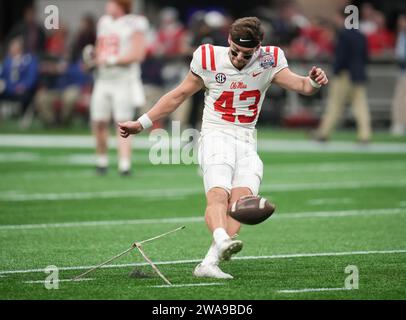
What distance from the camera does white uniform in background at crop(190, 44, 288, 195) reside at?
868 centimetres

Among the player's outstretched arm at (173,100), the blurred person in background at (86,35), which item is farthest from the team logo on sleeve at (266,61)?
the blurred person in background at (86,35)

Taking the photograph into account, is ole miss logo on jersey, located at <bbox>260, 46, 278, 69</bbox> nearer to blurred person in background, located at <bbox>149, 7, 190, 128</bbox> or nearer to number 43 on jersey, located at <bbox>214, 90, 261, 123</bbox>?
number 43 on jersey, located at <bbox>214, 90, 261, 123</bbox>

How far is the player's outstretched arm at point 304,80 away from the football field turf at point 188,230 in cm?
131

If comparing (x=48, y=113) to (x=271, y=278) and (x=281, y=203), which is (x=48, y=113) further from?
(x=271, y=278)

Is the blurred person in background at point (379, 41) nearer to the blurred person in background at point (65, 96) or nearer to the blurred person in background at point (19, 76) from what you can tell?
the blurred person in background at point (65, 96)

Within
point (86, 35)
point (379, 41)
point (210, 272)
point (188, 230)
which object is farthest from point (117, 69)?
point (379, 41)

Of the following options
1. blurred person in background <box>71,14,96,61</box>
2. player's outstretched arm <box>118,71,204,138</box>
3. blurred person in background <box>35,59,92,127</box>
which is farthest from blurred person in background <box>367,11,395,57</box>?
player's outstretched arm <box>118,71,204,138</box>

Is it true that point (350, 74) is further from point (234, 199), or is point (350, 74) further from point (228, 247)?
point (228, 247)

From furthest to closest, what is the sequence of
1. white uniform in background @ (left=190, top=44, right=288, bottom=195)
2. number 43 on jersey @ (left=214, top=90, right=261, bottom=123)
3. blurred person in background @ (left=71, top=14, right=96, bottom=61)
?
blurred person in background @ (left=71, top=14, right=96, bottom=61), number 43 on jersey @ (left=214, top=90, right=261, bottom=123), white uniform in background @ (left=190, top=44, right=288, bottom=195)

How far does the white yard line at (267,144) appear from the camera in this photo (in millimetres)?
20516

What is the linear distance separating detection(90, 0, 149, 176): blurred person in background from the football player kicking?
23.1 ft

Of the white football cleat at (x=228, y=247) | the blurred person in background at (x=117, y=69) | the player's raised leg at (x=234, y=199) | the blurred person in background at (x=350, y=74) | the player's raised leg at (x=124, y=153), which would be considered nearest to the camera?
the white football cleat at (x=228, y=247)

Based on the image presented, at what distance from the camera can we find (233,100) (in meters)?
8.80

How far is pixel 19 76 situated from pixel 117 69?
962 cm
